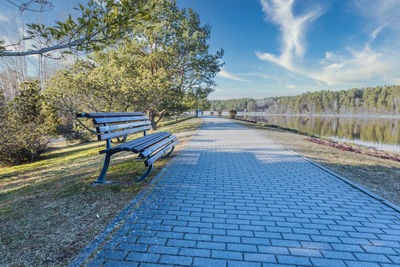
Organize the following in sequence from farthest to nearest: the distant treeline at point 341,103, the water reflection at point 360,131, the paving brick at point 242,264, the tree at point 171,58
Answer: the distant treeline at point 341,103 → the water reflection at point 360,131 → the tree at point 171,58 → the paving brick at point 242,264

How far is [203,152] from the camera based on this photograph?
24.2 feet

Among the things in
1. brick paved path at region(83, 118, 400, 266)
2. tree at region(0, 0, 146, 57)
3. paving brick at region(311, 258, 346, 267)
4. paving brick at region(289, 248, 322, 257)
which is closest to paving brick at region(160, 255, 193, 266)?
brick paved path at region(83, 118, 400, 266)

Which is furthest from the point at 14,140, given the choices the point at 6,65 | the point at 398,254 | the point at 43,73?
the point at 43,73

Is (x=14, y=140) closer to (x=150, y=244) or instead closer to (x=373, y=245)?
(x=150, y=244)

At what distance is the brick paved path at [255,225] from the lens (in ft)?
7.05

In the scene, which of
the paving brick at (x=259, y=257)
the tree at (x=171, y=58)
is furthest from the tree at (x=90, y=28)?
the tree at (x=171, y=58)

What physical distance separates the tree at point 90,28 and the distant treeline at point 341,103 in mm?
118299

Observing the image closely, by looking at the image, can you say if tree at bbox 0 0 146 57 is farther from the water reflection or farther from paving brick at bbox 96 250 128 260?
the water reflection

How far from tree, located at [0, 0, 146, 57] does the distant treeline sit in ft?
388

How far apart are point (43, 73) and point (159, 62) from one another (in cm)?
2602

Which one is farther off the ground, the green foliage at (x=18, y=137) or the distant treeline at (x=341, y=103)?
the distant treeline at (x=341, y=103)

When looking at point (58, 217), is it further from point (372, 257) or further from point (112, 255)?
point (372, 257)

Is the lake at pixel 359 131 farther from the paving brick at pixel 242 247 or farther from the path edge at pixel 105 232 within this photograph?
the path edge at pixel 105 232

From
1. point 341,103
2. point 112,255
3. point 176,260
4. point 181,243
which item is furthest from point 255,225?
point 341,103
